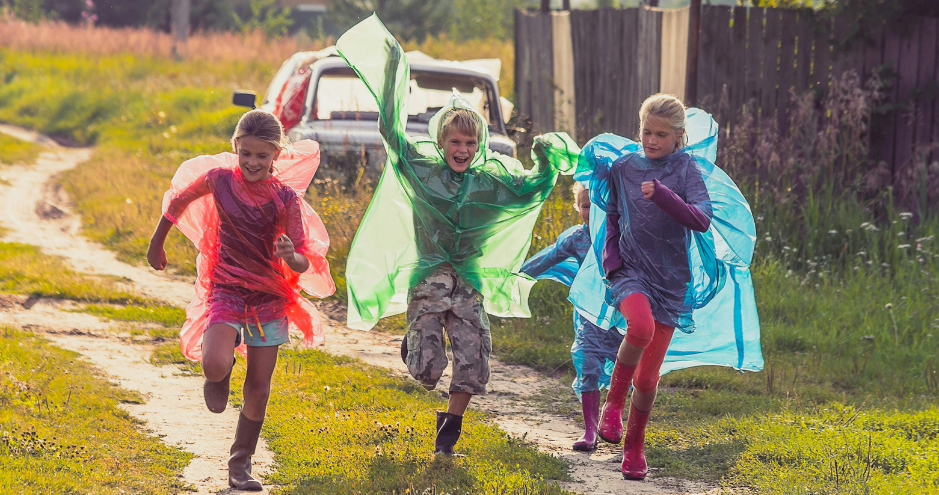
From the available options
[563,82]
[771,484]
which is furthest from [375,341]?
[563,82]

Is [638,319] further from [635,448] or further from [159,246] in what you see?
[159,246]

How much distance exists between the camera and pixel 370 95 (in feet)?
33.1

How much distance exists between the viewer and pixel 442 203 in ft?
15.1

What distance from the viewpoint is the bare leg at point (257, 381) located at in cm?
411

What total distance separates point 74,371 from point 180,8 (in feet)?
77.5

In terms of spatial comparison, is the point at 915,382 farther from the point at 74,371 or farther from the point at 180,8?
the point at 180,8

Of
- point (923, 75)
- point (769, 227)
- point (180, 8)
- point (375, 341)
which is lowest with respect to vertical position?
point (375, 341)

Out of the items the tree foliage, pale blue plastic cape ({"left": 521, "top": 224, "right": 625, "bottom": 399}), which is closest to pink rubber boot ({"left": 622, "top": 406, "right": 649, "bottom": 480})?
pale blue plastic cape ({"left": 521, "top": 224, "right": 625, "bottom": 399})

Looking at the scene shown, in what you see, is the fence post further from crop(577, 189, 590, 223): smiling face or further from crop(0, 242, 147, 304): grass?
crop(0, 242, 147, 304): grass

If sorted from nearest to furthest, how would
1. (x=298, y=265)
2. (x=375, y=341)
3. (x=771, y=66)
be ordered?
1. (x=298, y=265)
2. (x=375, y=341)
3. (x=771, y=66)

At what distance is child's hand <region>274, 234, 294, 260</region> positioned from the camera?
400cm

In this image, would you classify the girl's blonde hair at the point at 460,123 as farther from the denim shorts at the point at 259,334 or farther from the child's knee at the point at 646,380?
the child's knee at the point at 646,380

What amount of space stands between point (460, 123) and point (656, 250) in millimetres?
1057

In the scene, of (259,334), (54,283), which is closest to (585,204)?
(259,334)
